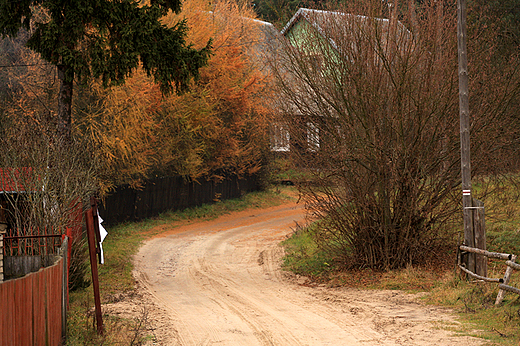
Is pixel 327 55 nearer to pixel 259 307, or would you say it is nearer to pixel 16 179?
pixel 259 307

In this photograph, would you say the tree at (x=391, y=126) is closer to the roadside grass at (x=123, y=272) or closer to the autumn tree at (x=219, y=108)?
the roadside grass at (x=123, y=272)

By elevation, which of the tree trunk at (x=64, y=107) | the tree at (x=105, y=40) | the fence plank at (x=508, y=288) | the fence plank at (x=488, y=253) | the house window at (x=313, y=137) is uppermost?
the tree at (x=105, y=40)

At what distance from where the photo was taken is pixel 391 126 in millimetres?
13062

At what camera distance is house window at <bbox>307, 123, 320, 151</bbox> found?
14.3m

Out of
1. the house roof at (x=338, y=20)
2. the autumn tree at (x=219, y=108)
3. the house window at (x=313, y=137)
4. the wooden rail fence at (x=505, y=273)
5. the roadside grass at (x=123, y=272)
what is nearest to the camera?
the roadside grass at (x=123, y=272)

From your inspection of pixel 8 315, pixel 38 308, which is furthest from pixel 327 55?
pixel 8 315

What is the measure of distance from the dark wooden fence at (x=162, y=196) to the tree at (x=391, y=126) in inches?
398

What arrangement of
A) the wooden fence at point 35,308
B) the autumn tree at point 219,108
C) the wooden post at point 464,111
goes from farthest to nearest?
the autumn tree at point 219,108 → the wooden post at point 464,111 → the wooden fence at point 35,308

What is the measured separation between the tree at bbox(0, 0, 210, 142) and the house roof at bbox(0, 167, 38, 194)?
163 centimetres

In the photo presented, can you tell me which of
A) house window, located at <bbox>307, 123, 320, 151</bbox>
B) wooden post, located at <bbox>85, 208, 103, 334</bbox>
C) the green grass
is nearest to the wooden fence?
wooden post, located at <bbox>85, 208, 103, 334</bbox>

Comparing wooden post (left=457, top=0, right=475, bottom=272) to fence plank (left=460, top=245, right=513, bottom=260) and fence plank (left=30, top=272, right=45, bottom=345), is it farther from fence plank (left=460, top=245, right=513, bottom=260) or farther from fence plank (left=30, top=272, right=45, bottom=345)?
fence plank (left=30, top=272, right=45, bottom=345)

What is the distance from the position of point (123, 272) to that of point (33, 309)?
369 inches

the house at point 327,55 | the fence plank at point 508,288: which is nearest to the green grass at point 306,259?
the house at point 327,55

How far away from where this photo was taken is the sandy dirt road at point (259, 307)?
9.02m
